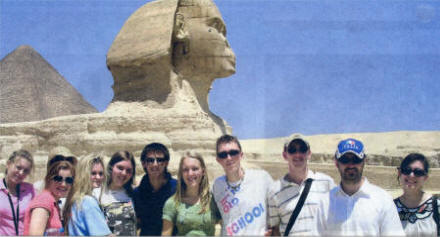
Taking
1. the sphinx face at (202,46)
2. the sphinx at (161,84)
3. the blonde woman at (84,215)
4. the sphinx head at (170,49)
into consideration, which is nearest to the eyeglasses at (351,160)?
the blonde woman at (84,215)

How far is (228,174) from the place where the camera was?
3.61 metres

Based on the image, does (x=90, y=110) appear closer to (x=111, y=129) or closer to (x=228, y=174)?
(x=111, y=129)

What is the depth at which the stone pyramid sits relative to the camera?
56.7 ft

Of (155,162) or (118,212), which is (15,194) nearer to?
(118,212)

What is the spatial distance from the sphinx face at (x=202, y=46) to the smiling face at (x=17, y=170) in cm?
591

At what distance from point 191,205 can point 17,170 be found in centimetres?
149

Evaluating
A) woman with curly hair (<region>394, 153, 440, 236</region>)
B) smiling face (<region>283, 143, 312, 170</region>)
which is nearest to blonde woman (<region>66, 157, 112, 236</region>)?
smiling face (<region>283, 143, 312, 170</region>)

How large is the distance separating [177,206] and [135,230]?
1.47 feet

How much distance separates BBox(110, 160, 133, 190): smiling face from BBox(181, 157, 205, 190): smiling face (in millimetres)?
501

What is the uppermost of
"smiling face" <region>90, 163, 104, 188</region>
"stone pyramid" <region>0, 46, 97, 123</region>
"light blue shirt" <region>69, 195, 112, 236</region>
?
"stone pyramid" <region>0, 46, 97, 123</region>

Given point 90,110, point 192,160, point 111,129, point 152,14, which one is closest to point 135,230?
point 192,160

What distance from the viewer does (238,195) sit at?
3516mm

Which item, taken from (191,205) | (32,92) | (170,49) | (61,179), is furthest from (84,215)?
(32,92)

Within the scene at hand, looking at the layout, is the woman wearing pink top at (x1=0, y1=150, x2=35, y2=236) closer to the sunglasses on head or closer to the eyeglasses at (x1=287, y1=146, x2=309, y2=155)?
the sunglasses on head
